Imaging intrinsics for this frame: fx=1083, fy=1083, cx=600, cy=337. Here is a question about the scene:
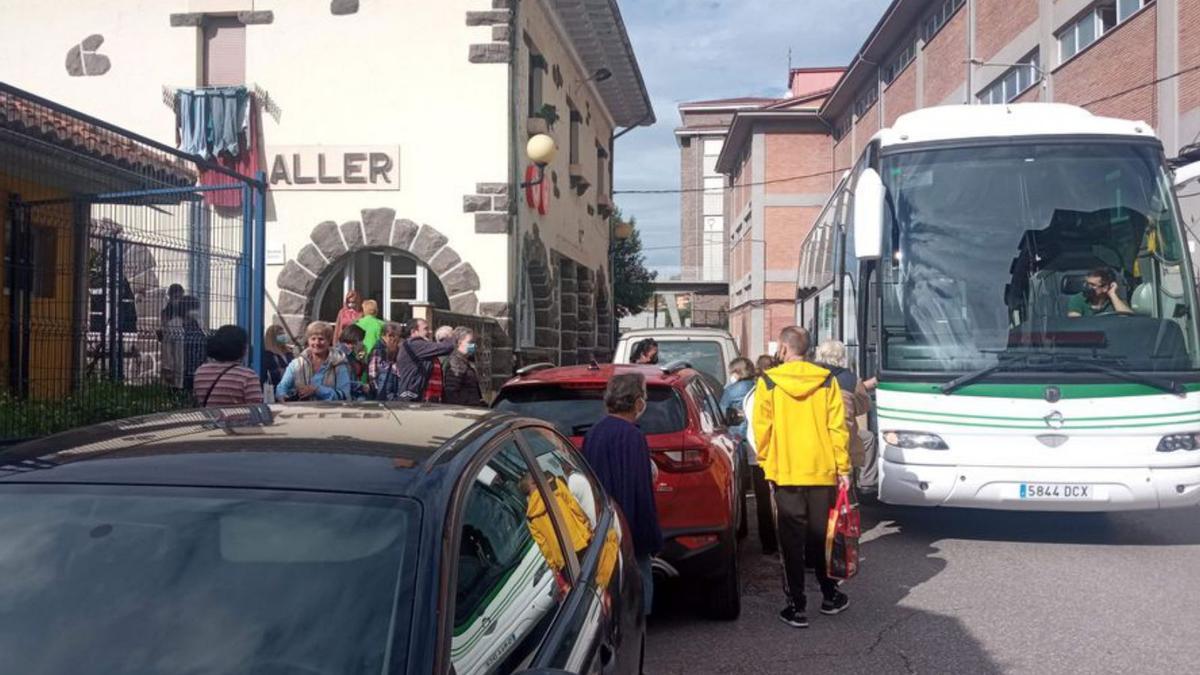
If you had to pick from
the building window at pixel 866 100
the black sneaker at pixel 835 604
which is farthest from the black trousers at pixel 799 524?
the building window at pixel 866 100

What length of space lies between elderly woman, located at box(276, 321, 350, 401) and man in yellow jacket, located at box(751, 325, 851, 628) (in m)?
3.83

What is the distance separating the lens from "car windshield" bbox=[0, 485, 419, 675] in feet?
7.54

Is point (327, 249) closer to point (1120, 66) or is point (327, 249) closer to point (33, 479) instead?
point (33, 479)

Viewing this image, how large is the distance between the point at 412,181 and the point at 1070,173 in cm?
940

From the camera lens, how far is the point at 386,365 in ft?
35.1

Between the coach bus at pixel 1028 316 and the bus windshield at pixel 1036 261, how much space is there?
11 millimetres

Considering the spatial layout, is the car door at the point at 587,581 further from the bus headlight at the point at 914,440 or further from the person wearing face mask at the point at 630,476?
the bus headlight at the point at 914,440

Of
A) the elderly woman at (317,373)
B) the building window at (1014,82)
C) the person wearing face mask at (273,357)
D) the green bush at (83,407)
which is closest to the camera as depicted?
the green bush at (83,407)

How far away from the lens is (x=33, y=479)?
277 cm

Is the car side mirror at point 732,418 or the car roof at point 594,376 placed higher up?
the car roof at point 594,376

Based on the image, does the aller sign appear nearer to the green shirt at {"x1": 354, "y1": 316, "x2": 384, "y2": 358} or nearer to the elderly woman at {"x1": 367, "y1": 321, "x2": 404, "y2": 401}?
the green shirt at {"x1": 354, "y1": 316, "x2": 384, "y2": 358}

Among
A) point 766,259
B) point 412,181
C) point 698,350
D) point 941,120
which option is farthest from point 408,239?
point 766,259

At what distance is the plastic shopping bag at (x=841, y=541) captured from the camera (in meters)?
6.25

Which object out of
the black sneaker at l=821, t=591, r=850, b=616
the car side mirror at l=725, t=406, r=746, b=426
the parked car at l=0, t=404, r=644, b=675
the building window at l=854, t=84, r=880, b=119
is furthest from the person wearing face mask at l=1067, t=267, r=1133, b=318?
the building window at l=854, t=84, r=880, b=119
